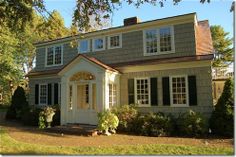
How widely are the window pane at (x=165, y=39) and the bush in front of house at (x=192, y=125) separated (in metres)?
4.30

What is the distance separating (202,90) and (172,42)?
3435mm

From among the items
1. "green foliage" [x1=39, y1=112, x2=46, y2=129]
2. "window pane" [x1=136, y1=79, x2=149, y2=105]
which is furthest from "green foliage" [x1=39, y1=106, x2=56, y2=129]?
"window pane" [x1=136, y1=79, x2=149, y2=105]

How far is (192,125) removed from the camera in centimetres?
1262

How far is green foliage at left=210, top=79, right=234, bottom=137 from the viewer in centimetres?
1218

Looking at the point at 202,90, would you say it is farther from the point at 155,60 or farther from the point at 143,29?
the point at 143,29

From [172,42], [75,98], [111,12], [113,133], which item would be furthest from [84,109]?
[111,12]

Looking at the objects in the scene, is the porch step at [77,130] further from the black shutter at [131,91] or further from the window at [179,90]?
the window at [179,90]

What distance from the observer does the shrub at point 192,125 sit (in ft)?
41.0

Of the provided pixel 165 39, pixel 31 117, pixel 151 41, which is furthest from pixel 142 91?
pixel 31 117

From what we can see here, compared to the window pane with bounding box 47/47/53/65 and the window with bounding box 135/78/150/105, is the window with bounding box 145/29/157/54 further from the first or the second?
the window pane with bounding box 47/47/53/65

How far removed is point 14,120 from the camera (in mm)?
20344

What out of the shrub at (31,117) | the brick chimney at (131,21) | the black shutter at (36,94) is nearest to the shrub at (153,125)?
the brick chimney at (131,21)

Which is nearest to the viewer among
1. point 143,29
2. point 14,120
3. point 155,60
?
point 155,60

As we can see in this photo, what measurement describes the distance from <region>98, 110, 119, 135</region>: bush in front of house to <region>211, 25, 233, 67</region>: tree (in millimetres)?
26145
